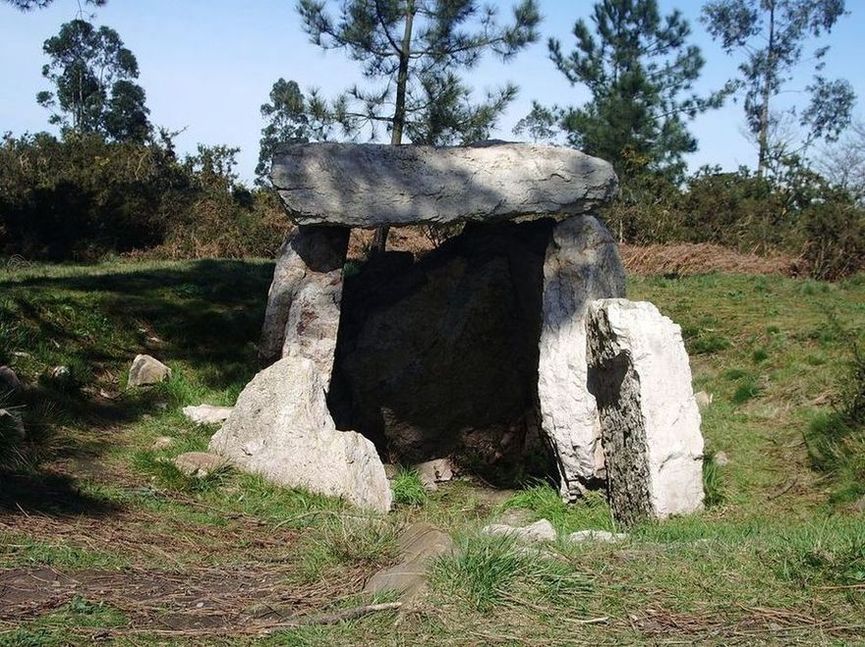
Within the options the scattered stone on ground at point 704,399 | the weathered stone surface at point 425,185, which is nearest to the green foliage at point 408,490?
the weathered stone surface at point 425,185

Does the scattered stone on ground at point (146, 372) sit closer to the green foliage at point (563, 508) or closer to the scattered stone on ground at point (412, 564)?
the green foliage at point (563, 508)

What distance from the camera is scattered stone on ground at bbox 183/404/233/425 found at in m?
8.59

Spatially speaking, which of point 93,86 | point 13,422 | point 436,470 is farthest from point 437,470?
point 93,86

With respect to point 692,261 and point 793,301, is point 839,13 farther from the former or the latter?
point 793,301

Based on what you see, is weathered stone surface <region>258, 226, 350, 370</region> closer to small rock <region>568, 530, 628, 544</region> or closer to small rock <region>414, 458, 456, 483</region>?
small rock <region>414, 458, 456, 483</region>

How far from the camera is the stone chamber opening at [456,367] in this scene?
31.1 feet

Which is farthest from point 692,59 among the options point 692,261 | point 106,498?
point 106,498

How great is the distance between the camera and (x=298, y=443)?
24.0 ft

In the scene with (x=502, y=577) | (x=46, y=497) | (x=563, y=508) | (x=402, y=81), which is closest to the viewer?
(x=502, y=577)

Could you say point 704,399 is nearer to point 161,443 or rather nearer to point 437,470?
point 437,470

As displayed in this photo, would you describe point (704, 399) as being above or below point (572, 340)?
below

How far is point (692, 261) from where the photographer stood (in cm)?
Result: 1586

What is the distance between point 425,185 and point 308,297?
4.51ft

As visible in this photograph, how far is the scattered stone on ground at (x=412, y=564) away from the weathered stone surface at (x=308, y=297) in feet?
10.9
